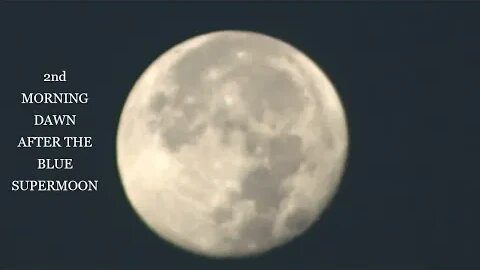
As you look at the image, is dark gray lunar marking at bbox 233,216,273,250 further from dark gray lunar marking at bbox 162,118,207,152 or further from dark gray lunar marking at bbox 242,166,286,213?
dark gray lunar marking at bbox 162,118,207,152

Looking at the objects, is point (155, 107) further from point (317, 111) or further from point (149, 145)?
point (317, 111)

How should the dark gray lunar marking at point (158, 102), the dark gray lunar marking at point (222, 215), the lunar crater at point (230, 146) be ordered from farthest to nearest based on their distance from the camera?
the dark gray lunar marking at point (158, 102) < the dark gray lunar marking at point (222, 215) < the lunar crater at point (230, 146)

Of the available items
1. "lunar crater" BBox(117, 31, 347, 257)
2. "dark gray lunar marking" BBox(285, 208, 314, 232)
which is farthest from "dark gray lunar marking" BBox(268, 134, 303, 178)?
"dark gray lunar marking" BBox(285, 208, 314, 232)

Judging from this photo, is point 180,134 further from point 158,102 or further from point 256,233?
point 256,233

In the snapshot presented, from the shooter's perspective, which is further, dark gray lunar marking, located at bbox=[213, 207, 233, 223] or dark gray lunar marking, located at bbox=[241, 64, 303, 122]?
dark gray lunar marking, located at bbox=[213, 207, 233, 223]

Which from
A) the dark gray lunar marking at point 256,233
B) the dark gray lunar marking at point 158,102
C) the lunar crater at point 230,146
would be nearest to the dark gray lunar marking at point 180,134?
the lunar crater at point 230,146

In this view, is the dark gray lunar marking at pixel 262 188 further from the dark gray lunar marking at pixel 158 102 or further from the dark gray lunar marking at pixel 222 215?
the dark gray lunar marking at pixel 158 102
